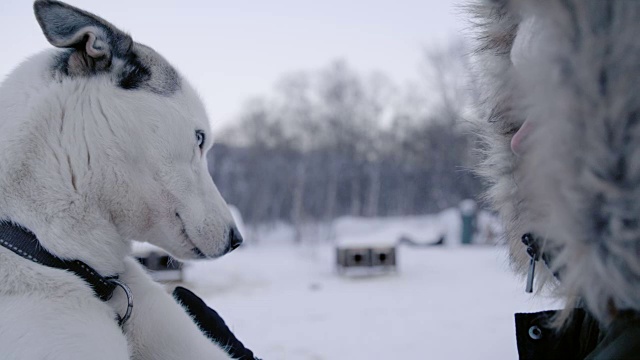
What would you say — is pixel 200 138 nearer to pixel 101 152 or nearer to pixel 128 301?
pixel 101 152

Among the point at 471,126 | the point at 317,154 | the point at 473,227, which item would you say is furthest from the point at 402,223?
the point at 471,126

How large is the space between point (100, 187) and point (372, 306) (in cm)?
521

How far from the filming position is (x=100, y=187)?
139 centimetres

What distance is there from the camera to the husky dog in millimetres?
1229

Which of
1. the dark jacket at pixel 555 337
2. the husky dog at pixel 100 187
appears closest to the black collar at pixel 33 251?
the husky dog at pixel 100 187

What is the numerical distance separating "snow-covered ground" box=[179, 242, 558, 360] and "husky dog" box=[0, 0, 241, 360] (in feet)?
3.59

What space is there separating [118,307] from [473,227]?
15.1m

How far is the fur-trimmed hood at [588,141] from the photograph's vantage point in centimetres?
75

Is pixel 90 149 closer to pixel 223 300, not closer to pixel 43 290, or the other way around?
pixel 43 290

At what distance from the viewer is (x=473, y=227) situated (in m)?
15.5

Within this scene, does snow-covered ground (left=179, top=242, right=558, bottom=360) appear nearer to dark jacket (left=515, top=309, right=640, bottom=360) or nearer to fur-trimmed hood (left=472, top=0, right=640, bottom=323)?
dark jacket (left=515, top=309, right=640, bottom=360)

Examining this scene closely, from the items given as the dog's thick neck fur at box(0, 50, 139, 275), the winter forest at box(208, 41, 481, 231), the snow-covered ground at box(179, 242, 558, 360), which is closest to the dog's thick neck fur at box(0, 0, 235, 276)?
the dog's thick neck fur at box(0, 50, 139, 275)

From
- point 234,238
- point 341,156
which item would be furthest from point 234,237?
point 341,156

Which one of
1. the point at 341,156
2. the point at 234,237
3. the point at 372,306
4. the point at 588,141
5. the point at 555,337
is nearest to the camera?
the point at 588,141
